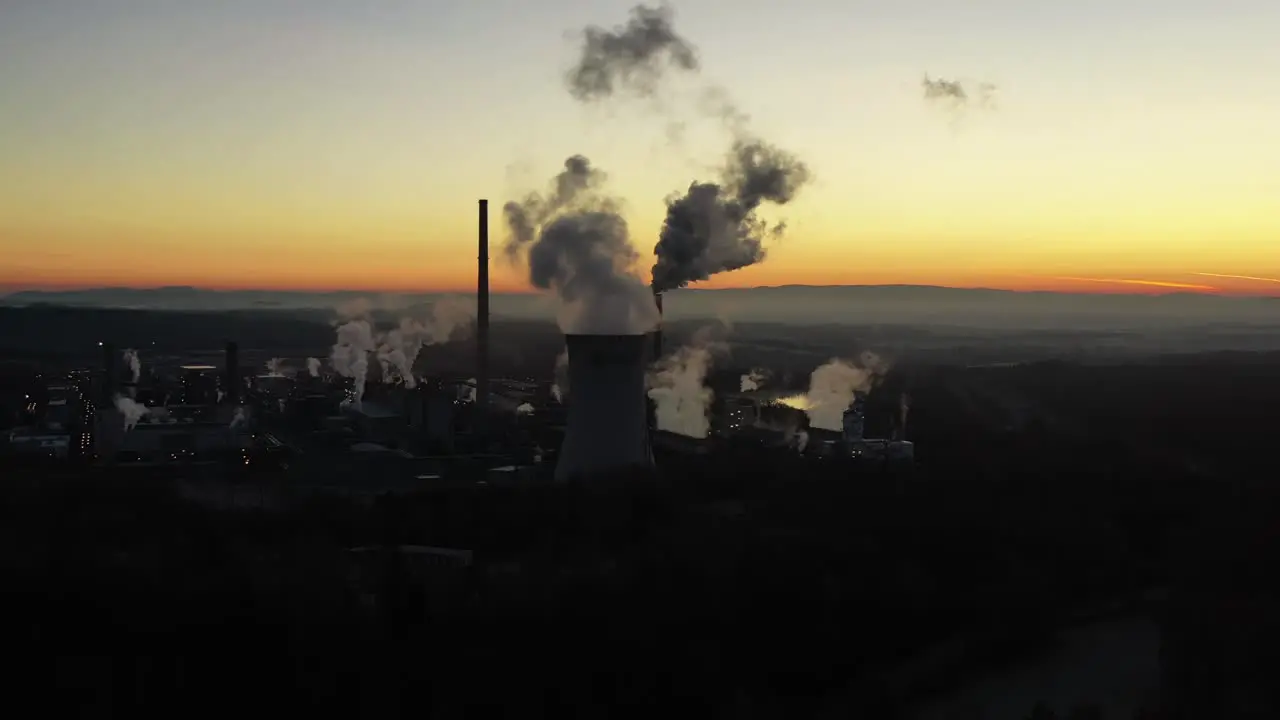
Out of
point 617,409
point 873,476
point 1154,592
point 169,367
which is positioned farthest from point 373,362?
point 1154,592

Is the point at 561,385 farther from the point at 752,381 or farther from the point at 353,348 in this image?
the point at 353,348

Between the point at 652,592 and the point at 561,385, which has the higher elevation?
the point at 561,385

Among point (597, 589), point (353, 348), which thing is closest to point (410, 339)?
point (353, 348)

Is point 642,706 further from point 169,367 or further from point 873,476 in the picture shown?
point 169,367

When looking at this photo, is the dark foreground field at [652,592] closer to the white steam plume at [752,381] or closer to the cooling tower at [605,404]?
the cooling tower at [605,404]

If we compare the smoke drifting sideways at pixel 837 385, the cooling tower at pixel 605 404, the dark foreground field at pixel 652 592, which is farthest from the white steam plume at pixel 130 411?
the smoke drifting sideways at pixel 837 385

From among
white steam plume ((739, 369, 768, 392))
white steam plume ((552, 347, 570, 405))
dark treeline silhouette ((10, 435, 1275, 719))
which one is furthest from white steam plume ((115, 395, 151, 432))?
white steam plume ((739, 369, 768, 392))
